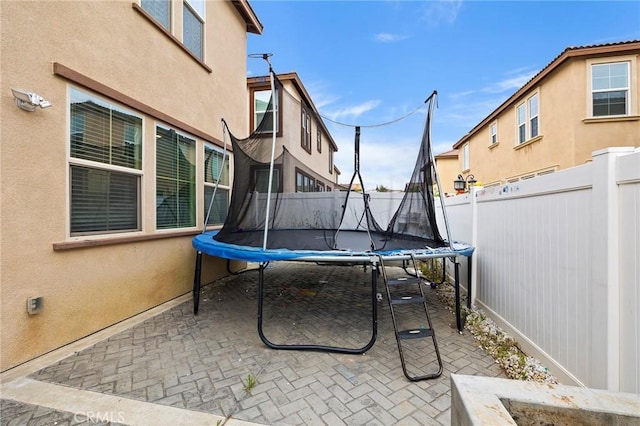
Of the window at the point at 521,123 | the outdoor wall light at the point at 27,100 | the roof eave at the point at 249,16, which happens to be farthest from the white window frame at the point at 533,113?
the outdoor wall light at the point at 27,100

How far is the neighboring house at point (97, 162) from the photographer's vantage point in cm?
240

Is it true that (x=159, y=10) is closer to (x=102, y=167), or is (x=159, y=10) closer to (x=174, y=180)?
(x=174, y=180)

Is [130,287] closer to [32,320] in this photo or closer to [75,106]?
[32,320]

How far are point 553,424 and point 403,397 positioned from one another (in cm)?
111

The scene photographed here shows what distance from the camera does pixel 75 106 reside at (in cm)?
290

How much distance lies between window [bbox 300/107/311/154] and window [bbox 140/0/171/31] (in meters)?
2.54

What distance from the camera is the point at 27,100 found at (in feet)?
7.89

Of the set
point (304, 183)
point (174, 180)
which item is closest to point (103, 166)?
point (174, 180)

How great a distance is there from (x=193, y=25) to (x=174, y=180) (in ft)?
9.42

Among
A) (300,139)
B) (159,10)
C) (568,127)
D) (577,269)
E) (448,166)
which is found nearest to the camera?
(577,269)

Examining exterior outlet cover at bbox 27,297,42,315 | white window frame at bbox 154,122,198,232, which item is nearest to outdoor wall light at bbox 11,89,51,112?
white window frame at bbox 154,122,198,232

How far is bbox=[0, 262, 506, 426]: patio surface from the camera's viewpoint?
1876 mm

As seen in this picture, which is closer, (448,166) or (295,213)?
(295,213)

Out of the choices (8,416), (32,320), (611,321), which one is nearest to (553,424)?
(611,321)
